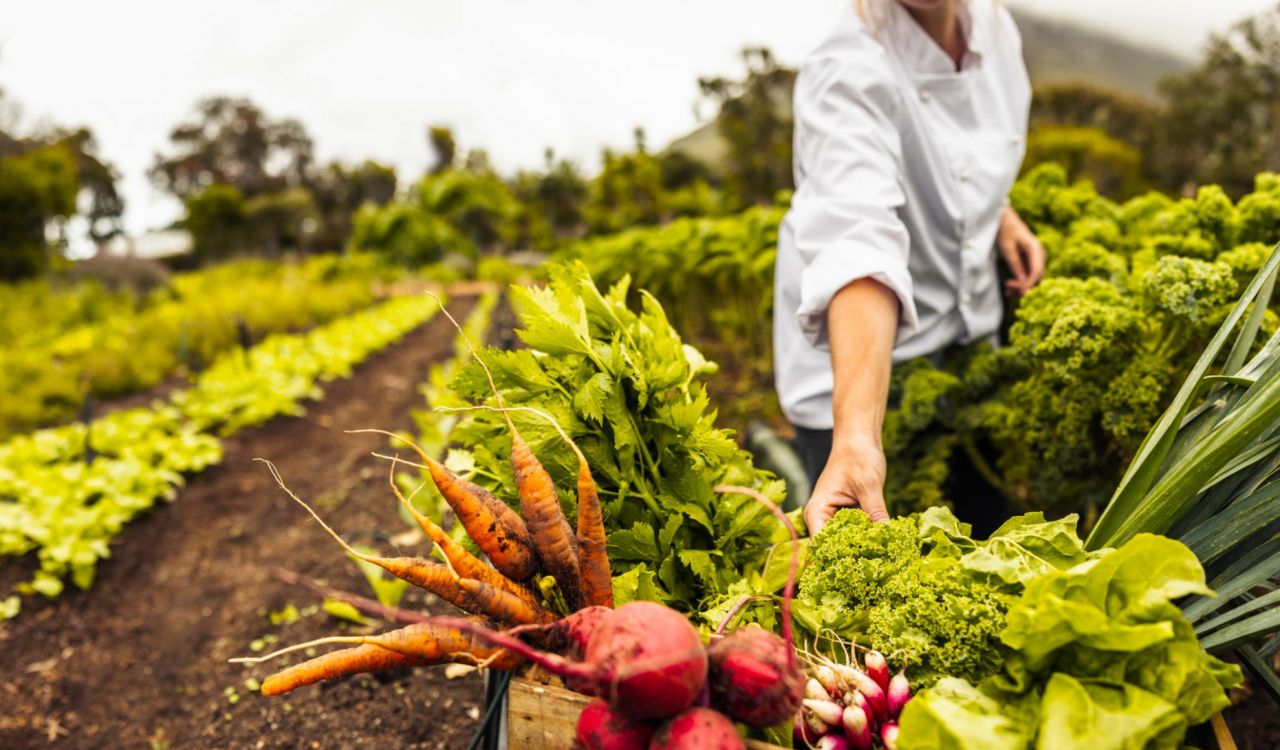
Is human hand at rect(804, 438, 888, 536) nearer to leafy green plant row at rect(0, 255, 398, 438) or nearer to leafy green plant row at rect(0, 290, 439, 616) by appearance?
leafy green plant row at rect(0, 290, 439, 616)

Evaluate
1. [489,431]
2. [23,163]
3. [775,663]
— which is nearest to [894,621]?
[775,663]

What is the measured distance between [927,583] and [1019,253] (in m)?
2.08

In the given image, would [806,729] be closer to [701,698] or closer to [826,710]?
[826,710]

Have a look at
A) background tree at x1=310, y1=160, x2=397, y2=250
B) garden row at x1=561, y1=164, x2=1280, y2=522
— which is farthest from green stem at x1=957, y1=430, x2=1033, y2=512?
background tree at x1=310, y1=160, x2=397, y2=250

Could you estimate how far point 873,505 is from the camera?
1.49 metres

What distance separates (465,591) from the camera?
4.25 ft

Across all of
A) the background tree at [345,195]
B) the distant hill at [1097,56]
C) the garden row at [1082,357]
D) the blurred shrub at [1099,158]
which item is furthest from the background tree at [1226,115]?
the distant hill at [1097,56]

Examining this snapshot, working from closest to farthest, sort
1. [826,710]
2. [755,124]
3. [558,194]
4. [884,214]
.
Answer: [826,710] → [884,214] → [755,124] → [558,194]

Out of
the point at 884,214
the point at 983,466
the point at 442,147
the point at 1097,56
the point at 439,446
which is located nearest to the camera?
the point at 884,214

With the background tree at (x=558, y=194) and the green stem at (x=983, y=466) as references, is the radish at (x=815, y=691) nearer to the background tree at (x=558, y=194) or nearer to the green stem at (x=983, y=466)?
the green stem at (x=983, y=466)

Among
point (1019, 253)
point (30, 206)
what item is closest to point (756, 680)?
point (1019, 253)

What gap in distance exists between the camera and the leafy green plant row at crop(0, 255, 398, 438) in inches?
275

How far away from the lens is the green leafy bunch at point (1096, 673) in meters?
0.97

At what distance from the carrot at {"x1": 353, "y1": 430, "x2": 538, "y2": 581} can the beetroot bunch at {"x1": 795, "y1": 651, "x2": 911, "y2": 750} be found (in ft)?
1.82
